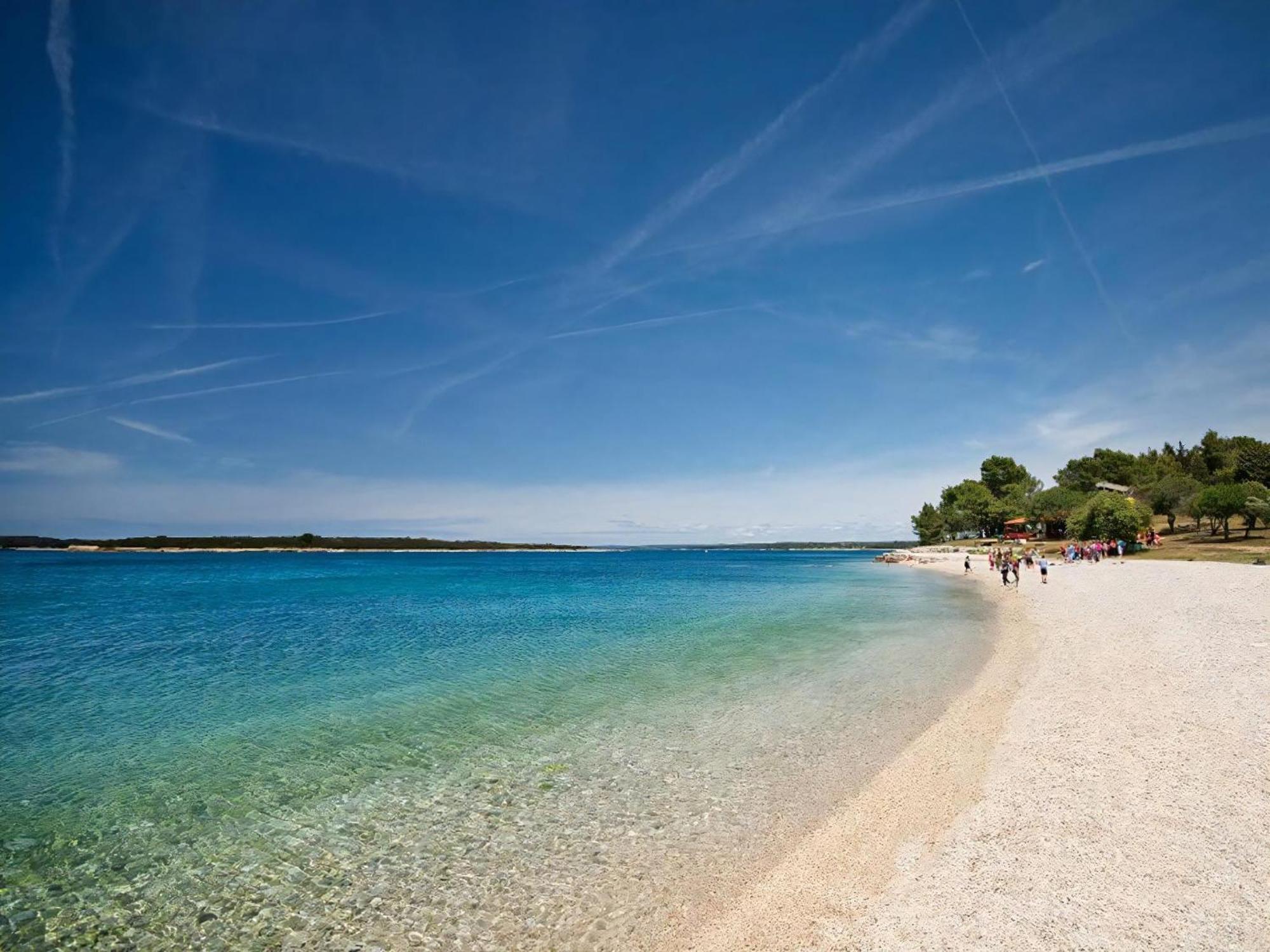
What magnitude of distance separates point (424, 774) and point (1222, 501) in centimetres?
6977

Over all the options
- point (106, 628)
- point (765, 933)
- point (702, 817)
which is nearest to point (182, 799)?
point (702, 817)

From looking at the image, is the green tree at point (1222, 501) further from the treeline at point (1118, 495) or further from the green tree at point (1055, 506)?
the green tree at point (1055, 506)

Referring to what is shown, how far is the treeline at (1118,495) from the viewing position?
54656 mm

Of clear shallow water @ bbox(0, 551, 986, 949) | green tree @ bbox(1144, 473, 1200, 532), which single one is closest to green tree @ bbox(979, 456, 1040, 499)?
green tree @ bbox(1144, 473, 1200, 532)

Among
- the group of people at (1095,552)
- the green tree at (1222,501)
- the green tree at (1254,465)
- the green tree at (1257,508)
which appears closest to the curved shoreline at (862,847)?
the group of people at (1095,552)

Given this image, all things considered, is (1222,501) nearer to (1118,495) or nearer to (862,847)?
(1118,495)

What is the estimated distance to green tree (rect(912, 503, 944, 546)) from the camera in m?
142

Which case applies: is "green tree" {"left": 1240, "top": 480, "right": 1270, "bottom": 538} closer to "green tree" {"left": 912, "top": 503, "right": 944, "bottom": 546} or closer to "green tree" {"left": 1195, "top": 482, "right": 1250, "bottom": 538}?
"green tree" {"left": 1195, "top": 482, "right": 1250, "bottom": 538}

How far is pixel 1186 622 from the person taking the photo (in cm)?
1877

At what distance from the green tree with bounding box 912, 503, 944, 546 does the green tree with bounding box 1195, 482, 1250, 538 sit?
86007mm

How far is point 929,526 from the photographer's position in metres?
152

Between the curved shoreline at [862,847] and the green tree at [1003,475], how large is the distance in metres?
139

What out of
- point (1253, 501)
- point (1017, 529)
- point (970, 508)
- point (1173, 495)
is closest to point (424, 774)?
point (1253, 501)

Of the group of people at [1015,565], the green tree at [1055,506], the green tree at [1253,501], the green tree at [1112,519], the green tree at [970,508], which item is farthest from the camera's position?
the green tree at [970,508]
